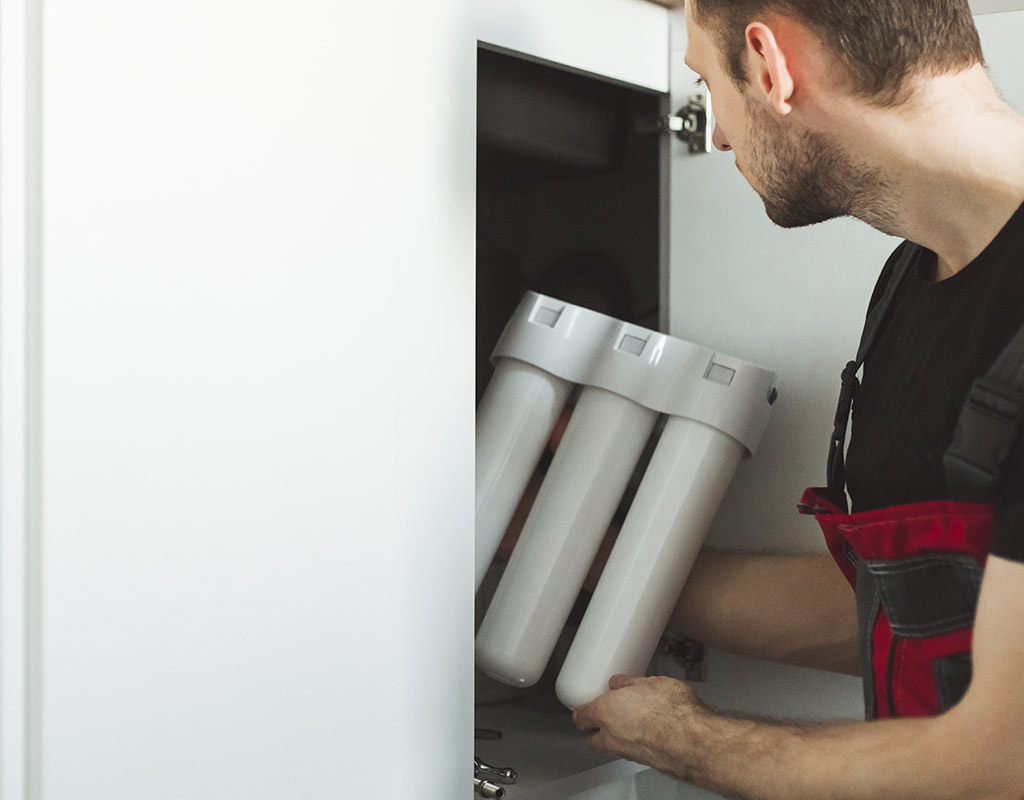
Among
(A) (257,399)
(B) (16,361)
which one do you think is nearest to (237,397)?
(A) (257,399)

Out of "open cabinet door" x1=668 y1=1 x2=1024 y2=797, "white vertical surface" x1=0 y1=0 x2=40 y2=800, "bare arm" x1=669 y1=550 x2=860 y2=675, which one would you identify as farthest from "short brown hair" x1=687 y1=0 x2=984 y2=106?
"white vertical surface" x1=0 y1=0 x2=40 y2=800

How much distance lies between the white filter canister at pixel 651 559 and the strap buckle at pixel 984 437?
30 centimetres

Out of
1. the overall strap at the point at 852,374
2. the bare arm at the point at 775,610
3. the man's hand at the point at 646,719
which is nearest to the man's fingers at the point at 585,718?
the man's hand at the point at 646,719

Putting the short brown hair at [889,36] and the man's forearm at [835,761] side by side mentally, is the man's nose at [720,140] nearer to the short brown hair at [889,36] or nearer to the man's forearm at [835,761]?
the short brown hair at [889,36]

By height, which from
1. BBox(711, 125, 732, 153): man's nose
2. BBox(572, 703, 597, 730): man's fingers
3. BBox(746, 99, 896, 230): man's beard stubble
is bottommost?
BBox(572, 703, 597, 730): man's fingers

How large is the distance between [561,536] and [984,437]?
0.46 m

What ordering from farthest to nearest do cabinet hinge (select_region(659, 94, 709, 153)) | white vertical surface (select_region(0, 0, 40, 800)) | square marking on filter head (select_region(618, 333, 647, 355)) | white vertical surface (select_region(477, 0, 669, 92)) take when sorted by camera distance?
cabinet hinge (select_region(659, 94, 709, 153)), square marking on filter head (select_region(618, 333, 647, 355)), white vertical surface (select_region(477, 0, 669, 92)), white vertical surface (select_region(0, 0, 40, 800))

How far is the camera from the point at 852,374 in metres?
1.08

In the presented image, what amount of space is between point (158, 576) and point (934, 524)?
667 millimetres

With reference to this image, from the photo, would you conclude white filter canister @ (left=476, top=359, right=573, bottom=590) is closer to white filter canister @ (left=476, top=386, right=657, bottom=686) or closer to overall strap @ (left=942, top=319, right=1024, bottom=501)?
white filter canister @ (left=476, top=386, right=657, bottom=686)

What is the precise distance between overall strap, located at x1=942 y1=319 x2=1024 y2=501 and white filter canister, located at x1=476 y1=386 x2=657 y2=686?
0.38 m

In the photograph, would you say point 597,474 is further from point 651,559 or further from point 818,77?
point 818,77

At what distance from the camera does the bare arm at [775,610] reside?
1.16 metres

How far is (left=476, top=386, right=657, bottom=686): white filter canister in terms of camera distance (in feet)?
3.60
